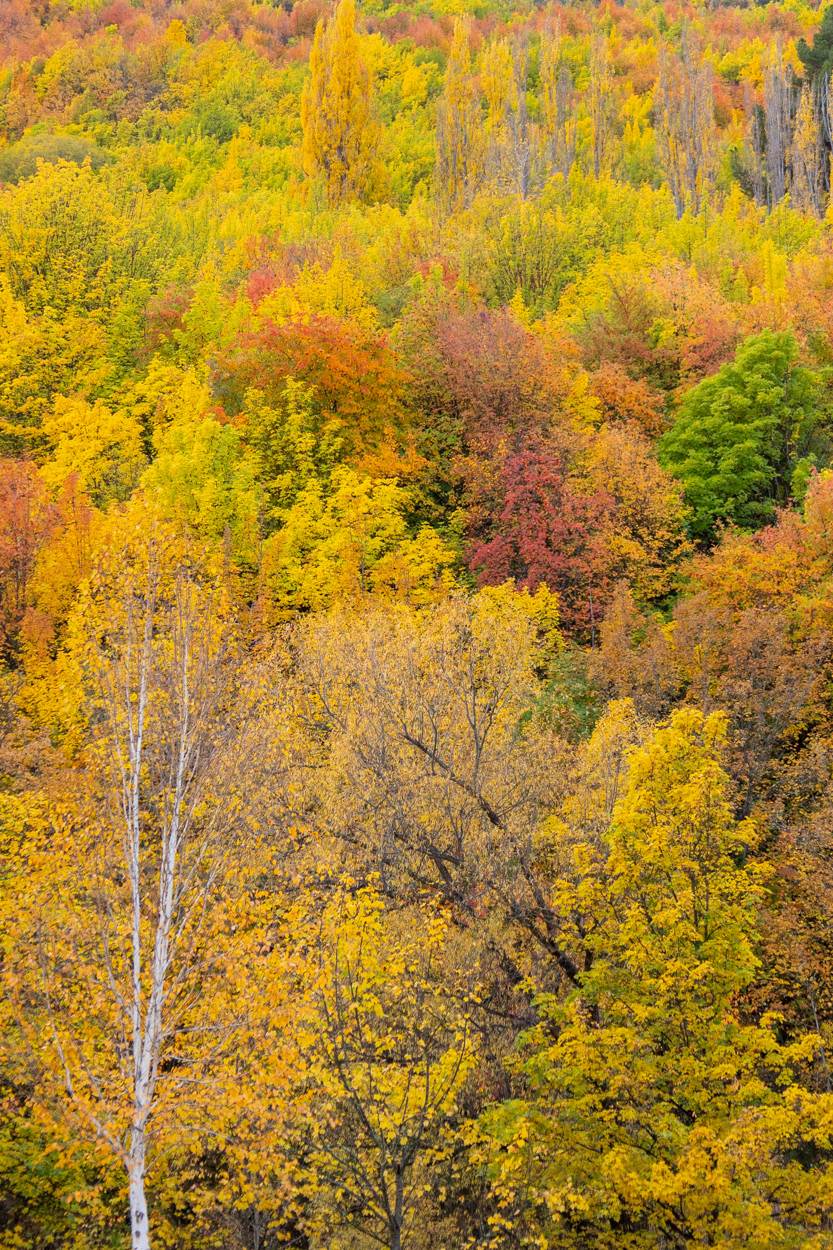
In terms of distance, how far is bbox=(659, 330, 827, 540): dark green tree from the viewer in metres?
32.3

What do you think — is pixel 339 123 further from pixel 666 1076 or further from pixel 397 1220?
pixel 397 1220

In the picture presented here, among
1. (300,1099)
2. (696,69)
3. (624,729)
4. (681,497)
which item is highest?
(696,69)

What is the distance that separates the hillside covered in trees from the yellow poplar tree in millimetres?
340

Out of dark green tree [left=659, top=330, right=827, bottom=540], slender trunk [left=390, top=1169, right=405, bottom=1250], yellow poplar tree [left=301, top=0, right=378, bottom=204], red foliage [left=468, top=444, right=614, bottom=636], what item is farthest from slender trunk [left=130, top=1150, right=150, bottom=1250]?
yellow poplar tree [left=301, top=0, right=378, bottom=204]

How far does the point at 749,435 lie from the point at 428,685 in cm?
1695

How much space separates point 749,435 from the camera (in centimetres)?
3256

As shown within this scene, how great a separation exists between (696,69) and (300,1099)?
72.8 m

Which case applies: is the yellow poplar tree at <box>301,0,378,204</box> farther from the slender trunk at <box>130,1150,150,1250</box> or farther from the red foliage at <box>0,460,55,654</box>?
the slender trunk at <box>130,1150,150,1250</box>

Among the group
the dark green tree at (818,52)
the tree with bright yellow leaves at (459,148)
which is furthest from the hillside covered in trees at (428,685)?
the dark green tree at (818,52)

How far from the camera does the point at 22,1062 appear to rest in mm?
13695

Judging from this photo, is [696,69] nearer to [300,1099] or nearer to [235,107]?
[235,107]

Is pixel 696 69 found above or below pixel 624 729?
above

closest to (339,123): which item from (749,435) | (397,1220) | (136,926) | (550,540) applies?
(749,435)

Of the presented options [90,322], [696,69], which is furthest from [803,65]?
[90,322]
